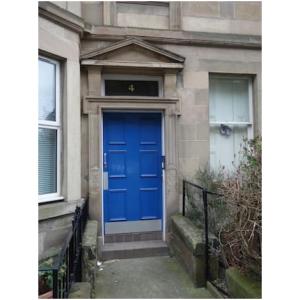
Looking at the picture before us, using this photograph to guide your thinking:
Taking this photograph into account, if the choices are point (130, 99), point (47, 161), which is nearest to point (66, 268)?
point (47, 161)

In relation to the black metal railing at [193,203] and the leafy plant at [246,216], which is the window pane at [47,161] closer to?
the black metal railing at [193,203]

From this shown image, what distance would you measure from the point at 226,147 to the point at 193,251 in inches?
93.4

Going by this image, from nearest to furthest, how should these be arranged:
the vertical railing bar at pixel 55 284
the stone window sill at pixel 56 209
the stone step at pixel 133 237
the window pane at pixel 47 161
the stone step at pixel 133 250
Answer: the vertical railing bar at pixel 55 284 → the stone window sill at pixel 56 209 → the window pane at pixel 47 161 → the stone step at pixel 133 250 → the stone step at pixel 133 237

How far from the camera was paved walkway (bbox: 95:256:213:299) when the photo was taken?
11.2 feet

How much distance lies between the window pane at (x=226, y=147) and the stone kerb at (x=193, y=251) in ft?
4.53

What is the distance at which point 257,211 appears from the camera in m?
2.38

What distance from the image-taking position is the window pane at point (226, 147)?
5246 mm

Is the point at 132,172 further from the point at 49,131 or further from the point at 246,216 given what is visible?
the point at 246,216

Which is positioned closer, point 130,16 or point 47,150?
point 47,150

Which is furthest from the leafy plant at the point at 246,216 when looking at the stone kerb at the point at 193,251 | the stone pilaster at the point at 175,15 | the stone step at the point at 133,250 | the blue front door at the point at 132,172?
the stone pilaster at the point at 175,15

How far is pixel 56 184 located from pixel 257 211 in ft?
9.24

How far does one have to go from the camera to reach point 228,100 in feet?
17.6
